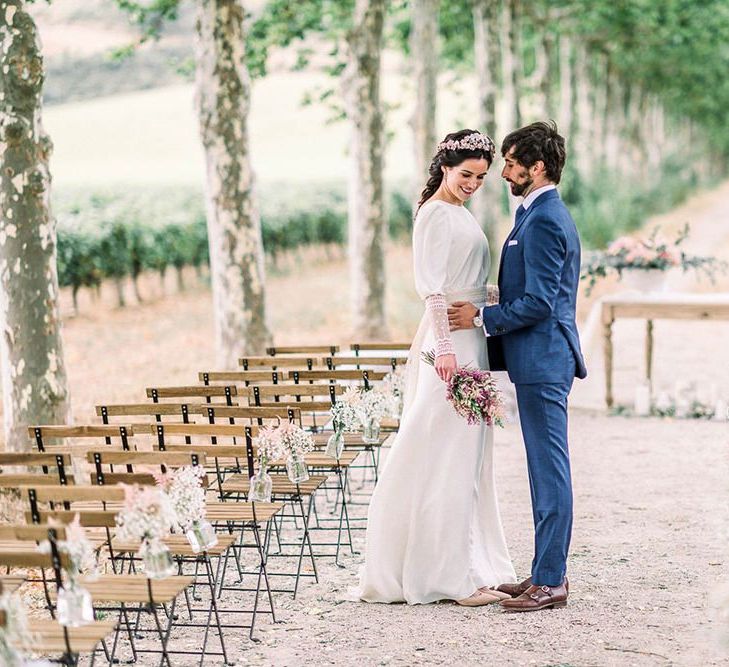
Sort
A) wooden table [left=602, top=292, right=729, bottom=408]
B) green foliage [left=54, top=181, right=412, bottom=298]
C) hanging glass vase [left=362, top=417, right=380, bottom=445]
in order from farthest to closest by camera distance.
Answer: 1. green foliage [left=54, top=181, right=412, bottom=298]
2. wooden table [left=602, top=292, right=729, bottom=408]
3. hanging glass vase [left=362, top=417, right=380, bottom=445]

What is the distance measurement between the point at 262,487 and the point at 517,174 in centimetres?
236

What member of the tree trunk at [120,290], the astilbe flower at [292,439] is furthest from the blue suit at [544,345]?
the tree trunk at [120,290]

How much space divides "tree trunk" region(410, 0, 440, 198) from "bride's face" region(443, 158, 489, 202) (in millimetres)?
10522

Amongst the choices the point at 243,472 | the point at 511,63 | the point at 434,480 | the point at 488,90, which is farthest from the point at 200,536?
the point at 511,63

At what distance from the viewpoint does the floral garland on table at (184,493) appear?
573 centimetres

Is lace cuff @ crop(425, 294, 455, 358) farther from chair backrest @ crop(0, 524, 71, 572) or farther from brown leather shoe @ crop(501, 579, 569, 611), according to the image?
chair backrest @ crop(0, 524, 71, 572)

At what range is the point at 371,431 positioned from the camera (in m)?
8.16

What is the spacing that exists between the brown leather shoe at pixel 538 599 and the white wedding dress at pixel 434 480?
311mm

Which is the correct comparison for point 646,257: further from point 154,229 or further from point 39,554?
point 154,229

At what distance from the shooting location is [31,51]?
331 inches

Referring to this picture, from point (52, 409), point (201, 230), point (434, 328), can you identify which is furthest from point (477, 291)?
point (201, 230)

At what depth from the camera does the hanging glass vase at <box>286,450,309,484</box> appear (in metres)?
7.17

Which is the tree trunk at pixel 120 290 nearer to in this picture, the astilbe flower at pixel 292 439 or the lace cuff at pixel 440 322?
the astilbe flower at pixel 292 439

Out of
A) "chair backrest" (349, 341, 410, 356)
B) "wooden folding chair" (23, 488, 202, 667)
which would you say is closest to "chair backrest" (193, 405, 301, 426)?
"wooden folding chair" (23, 488, 202, 667)
